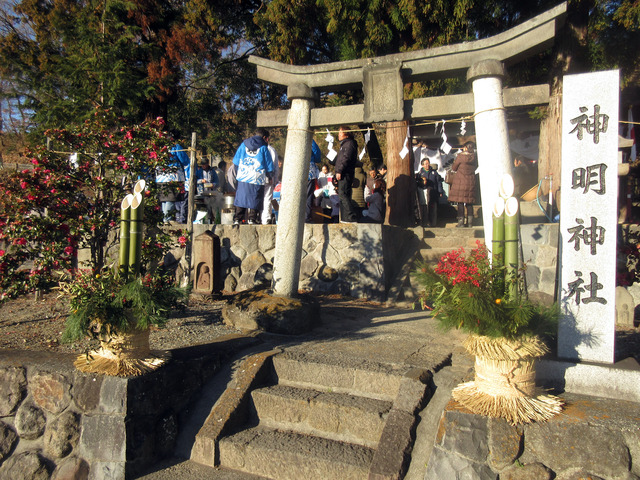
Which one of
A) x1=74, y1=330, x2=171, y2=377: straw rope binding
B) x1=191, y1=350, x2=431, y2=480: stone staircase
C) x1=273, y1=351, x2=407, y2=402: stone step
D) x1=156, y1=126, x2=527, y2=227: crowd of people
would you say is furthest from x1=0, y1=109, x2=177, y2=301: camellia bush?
x1=156, y1=126, x2=527, y2=227: crowd of people

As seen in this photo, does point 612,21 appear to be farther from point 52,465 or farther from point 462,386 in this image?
point 52,465

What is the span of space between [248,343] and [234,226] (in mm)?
4273

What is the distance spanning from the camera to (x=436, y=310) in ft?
11.6

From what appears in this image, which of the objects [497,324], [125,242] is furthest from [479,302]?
[125,242]

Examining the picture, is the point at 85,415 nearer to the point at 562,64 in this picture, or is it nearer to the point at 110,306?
the point at 110,306

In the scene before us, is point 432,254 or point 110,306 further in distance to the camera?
point 432,254

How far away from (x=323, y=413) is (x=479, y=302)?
5.20ft

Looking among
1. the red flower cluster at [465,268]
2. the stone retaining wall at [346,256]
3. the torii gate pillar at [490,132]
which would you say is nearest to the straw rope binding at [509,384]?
the red flower cluster at [465,268]

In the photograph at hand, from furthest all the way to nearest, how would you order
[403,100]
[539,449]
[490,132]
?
[403,100] < [490,132] < [539,449]

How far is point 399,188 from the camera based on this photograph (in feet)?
33.3

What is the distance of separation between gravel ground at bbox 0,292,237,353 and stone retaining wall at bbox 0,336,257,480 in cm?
53

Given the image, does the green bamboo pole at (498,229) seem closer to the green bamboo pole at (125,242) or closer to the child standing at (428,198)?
the green bamboo pole at (125,242)

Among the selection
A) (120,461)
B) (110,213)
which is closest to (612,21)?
(110,213)

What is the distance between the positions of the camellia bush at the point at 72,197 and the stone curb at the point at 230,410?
1.64 m
